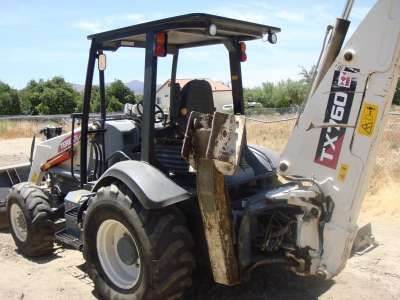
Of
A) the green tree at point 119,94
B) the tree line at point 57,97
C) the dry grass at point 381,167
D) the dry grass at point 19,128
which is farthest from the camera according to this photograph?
the tree line at point 57,97

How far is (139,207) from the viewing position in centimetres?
364

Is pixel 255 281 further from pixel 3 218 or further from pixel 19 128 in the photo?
pixel 19 128

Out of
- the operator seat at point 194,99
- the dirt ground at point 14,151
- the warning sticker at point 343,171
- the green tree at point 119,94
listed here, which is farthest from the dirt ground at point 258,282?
the green tree at point 119,94

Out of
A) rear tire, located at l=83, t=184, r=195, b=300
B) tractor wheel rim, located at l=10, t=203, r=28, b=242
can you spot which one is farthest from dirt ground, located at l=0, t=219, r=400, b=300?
rear tire, located at l=83, t=184, r=195, b=300

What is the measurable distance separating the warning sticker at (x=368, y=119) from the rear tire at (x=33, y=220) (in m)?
3.56

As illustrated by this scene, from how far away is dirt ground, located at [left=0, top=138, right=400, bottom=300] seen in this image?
4.21m

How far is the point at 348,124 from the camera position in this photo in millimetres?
3168

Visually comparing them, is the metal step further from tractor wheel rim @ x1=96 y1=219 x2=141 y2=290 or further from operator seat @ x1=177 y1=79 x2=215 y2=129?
operator seat @ x1=177 y1=79 x2=215 y2=129

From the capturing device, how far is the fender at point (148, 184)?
347 centimetres

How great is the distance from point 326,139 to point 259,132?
12265 mm

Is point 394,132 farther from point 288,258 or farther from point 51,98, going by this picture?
point 51,98

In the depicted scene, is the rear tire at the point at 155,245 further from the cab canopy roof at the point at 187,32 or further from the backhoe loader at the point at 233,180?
the cab canopy roof at the point at 187,32

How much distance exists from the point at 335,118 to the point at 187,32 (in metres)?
1.61

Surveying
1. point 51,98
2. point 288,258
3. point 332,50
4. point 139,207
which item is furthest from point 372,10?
point 51,98
